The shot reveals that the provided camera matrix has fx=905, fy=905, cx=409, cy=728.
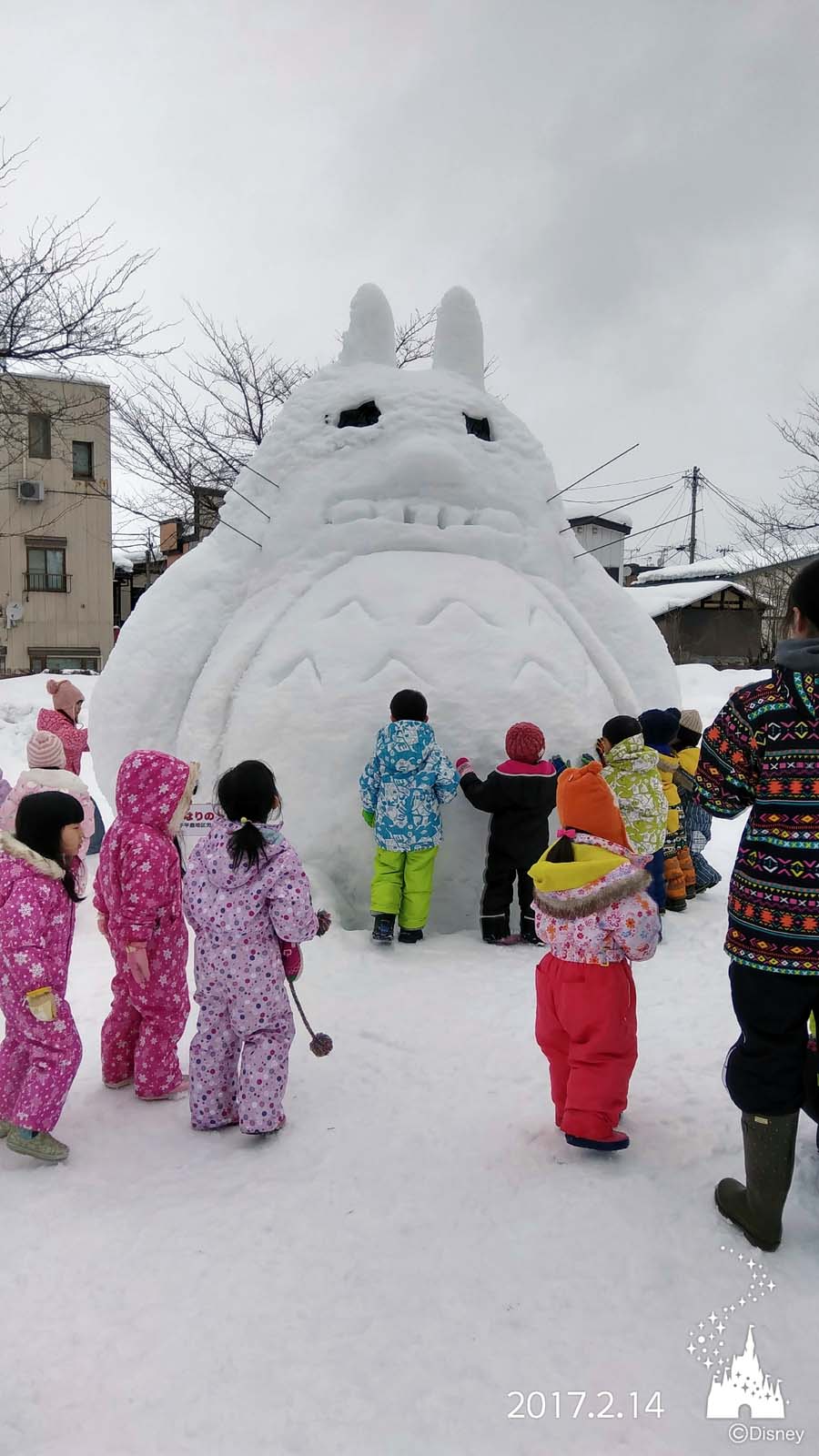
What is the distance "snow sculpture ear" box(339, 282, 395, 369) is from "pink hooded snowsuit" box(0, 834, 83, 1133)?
3.88 metres

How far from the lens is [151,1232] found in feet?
7.61

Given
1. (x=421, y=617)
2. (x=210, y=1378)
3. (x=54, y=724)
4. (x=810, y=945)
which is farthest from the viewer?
(x=54, y=724)

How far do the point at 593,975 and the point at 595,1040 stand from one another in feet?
0.60

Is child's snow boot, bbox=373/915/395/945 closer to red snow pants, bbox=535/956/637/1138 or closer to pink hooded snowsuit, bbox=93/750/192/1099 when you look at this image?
pink hooded snowsuit, bbox=93/750/192/1099

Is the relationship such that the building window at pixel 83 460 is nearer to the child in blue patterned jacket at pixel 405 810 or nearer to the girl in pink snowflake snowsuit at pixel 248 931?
the child in blue patterned jacket at pixel 405 810

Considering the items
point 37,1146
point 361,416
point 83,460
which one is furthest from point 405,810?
point 83,460

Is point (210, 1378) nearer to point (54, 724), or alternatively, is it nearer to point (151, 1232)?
point (151, 1232)

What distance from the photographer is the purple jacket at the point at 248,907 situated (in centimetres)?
276

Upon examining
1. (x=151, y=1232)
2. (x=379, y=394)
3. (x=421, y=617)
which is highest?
(x=379, y=394)

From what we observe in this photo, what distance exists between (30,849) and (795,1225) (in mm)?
2345

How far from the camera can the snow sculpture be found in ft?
15.1

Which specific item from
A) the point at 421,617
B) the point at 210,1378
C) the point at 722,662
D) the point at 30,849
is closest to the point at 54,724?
the point at 421,617

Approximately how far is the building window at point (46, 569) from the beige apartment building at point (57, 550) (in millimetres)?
21

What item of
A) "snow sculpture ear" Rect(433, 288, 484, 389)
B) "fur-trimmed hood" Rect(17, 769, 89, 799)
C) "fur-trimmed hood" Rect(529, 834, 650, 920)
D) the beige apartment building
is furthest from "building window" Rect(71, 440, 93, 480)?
"fur-trimmed hood" Rect(529, 834, 650, 920)
